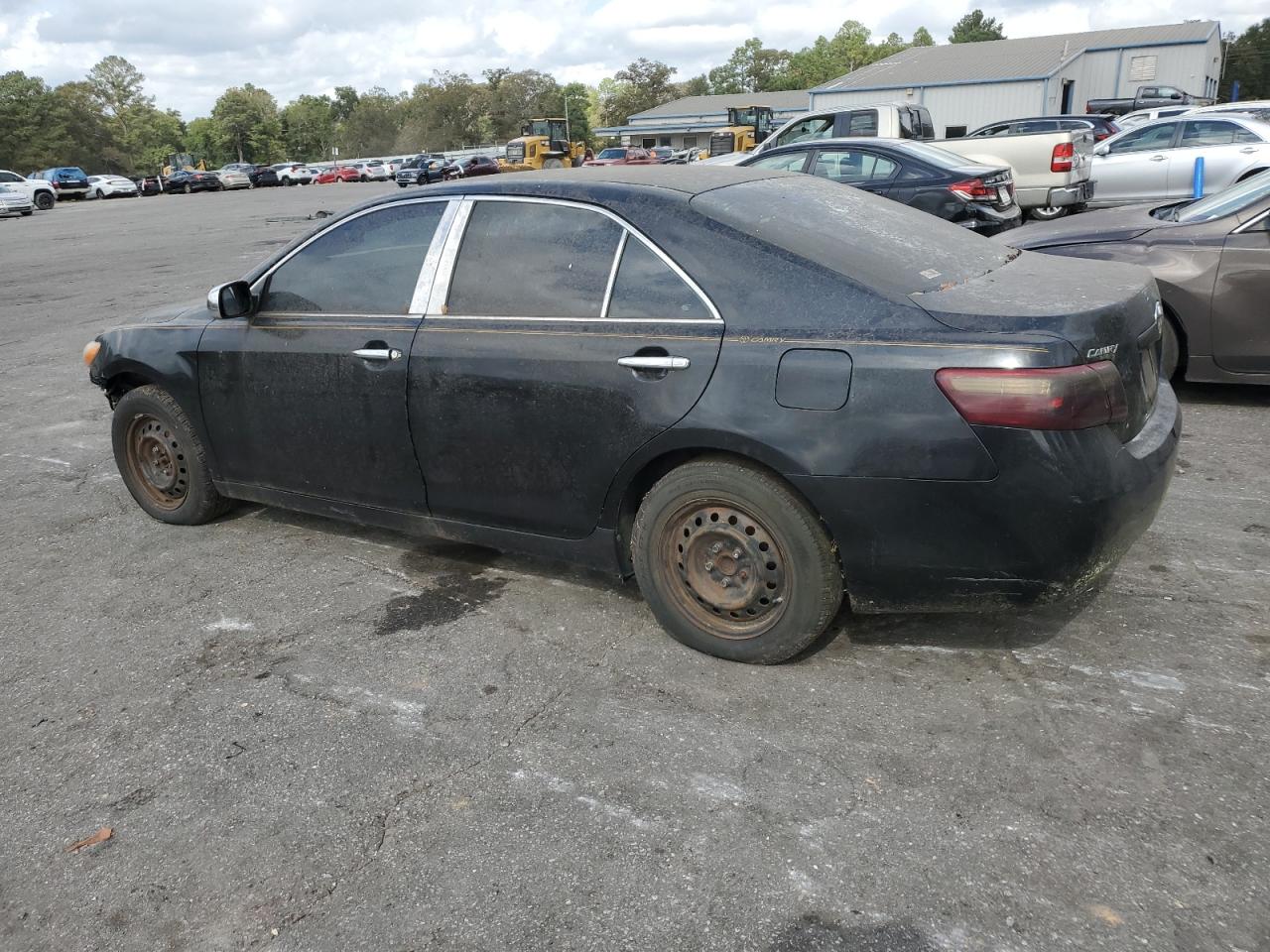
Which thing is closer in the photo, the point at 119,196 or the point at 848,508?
the point at 848,508

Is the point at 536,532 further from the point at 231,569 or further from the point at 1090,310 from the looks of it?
the point at 1090,310

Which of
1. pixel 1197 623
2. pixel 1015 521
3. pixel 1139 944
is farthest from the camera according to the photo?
pixel 1197 623

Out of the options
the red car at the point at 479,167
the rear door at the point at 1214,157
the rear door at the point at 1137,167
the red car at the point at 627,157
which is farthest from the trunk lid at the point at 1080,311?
the red car at the point at 479,167

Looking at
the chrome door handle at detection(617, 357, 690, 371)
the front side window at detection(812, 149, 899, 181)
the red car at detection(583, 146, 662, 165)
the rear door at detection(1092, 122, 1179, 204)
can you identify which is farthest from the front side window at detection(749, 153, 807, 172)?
the red car at detection(583, 146, 662, 165)

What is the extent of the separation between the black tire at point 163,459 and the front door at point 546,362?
61.7 inches

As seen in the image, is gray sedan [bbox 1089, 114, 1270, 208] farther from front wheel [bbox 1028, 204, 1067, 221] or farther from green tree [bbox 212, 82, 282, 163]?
green tree [bbox 212, 82, 282, 163]

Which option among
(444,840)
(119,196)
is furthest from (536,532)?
(119,196)

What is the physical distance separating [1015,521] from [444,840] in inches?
72.9

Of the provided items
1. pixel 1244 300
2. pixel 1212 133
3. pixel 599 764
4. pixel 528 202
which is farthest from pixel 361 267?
pixel 1212 133

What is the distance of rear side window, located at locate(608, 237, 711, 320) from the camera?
3.42 metres

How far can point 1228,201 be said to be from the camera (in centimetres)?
→ 638

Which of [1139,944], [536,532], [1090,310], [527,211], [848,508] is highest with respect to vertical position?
[527,211]

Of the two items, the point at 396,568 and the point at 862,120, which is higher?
the point at 862,120

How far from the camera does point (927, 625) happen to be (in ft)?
12.3
